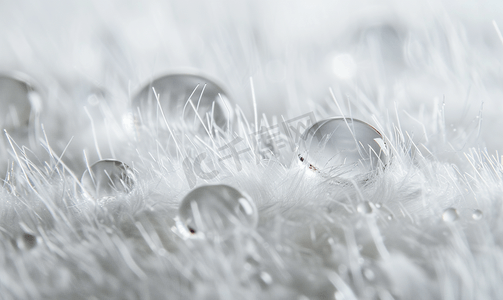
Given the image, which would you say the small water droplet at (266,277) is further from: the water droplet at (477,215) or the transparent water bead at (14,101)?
the transparent water bead at (14,101)

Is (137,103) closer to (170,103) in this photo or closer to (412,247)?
(170,103)

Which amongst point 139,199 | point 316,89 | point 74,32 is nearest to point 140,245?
point 139,199

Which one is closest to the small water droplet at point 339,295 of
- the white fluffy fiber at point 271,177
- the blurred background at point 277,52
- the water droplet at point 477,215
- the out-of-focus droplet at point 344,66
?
the white fluffy fiber at point 271,177

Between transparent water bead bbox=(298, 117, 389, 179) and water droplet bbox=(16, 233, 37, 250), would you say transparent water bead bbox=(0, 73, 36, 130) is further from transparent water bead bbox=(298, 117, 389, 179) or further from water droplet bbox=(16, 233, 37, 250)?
transparent water bead bbox=(298, 117, 389, 179)

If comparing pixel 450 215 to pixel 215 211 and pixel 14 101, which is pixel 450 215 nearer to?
pixel 215 211

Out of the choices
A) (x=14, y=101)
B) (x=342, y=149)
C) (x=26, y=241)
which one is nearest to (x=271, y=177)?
(x=342, y=149)

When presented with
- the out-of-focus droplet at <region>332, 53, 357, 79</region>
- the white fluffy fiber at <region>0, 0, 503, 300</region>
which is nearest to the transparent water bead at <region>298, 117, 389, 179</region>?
the white fluffy fiber at <region>0, 0, 503, 300</region>
